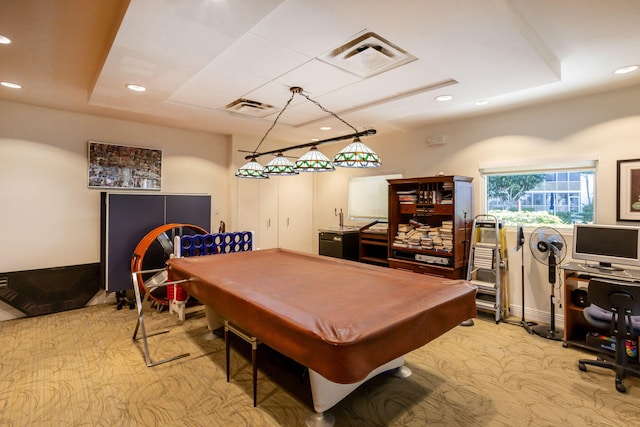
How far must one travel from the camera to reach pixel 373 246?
→ 5531 millimetres

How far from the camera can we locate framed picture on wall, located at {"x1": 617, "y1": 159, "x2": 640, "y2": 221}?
129 inches

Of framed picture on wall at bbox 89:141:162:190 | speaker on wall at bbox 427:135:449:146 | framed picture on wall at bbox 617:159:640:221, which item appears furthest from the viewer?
speaker on wall at bbox 427:135:449:146

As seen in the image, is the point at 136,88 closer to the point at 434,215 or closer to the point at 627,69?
the point at 434,215

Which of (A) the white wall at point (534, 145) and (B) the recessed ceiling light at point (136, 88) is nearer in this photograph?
(B) the recessed ceiling light at point (136, 88)

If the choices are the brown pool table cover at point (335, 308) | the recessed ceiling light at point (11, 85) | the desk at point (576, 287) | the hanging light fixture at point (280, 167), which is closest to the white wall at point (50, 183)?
the recessed ceiling light at point (11, 85)

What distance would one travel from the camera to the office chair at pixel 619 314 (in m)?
2.46

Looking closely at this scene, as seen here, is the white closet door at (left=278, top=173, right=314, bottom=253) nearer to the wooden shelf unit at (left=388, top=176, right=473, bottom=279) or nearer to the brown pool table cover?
the wooden shelf unit at (left=388, top=176, right=473, bottom=279)

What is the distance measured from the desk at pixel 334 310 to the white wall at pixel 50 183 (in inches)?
93.2

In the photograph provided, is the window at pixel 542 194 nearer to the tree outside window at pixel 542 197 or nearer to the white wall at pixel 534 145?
the tree outside window at pixel 542 197

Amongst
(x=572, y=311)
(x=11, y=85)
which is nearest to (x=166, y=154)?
(x=11, y=85)

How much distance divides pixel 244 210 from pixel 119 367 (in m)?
3.29

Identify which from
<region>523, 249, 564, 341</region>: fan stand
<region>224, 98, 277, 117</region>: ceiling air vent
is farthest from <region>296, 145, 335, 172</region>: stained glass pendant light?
<region>523, 249, 564, 341</region>: fan stand

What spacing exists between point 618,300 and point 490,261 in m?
1.64

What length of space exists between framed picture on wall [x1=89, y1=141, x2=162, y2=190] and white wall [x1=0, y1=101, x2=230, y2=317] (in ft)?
0.33
